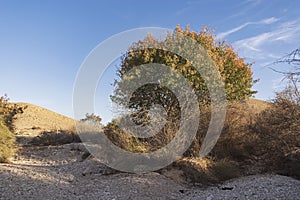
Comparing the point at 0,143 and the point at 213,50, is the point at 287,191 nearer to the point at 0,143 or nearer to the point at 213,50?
the point at 0,143

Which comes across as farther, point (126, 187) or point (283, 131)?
point (283, 131)

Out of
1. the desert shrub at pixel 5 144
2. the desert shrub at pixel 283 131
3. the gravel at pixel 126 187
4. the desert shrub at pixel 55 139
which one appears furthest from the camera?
the desert shrub at pixel 55 139

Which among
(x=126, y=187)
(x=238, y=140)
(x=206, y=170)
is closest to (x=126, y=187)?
(x=126, y=187)

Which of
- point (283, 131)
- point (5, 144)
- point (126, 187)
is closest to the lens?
point (126, 187)

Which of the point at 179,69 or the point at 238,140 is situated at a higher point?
the point at 179,69

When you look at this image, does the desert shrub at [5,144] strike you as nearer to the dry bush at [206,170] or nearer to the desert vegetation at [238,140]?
the desert vegetation at [238,140]

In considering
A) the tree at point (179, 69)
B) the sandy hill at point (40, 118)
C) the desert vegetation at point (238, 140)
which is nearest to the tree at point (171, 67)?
the tree at point (179, 69)

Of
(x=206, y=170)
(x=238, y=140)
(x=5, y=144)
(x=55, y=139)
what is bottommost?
(x=206, y=170)

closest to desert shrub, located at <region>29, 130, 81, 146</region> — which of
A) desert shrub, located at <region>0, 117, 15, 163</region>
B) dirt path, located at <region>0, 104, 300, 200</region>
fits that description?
desert shrub, located at <region>0, 117, 15, 163</region>

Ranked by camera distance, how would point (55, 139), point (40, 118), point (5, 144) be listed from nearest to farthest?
point (5, 144) < point (55, 139) < point (40, 118)

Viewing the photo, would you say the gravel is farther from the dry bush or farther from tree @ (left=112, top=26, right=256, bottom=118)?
tree @ (left=112, top=26, right=256, bottom=118)

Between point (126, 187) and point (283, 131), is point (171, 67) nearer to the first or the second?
point (283, 131)

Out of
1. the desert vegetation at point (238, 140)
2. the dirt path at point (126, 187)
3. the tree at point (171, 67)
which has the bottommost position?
the dirt path at point (126, 187)

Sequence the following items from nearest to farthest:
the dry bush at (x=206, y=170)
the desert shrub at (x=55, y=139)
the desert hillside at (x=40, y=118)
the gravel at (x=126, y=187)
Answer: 1. the gravel at (x=126, y=187)
2. the dry bush at (x=206, y=170)
3. the desert shrub at (x=55, y=139)
4. the desert hillside at (x=40, y=118)
